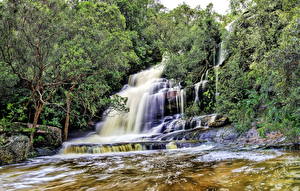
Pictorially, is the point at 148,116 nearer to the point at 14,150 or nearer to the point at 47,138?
the point at 47,138

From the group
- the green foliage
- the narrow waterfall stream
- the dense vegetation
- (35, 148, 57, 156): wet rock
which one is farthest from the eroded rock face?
the green foliage

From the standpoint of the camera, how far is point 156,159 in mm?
6023

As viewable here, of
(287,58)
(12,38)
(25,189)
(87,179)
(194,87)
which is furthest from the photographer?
(194,87)

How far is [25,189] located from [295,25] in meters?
6.75

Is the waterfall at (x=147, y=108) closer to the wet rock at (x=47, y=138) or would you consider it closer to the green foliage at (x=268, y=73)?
the wet rock at (x=47, y=138)

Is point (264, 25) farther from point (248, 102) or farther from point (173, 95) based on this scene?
point (173, 95)

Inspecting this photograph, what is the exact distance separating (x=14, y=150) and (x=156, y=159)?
4.88 meters

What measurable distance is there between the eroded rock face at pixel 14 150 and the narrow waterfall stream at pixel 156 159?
0.35 meters

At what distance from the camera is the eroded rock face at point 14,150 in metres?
6.93

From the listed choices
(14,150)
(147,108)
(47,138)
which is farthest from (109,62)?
(147,108)

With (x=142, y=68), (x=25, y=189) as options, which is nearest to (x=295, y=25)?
(x=25, y=189)

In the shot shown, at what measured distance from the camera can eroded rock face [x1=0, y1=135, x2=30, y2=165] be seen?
22.7 ft

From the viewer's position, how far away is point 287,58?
16.8ft

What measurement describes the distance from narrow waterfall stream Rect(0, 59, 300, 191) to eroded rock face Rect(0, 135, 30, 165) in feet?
1.16
